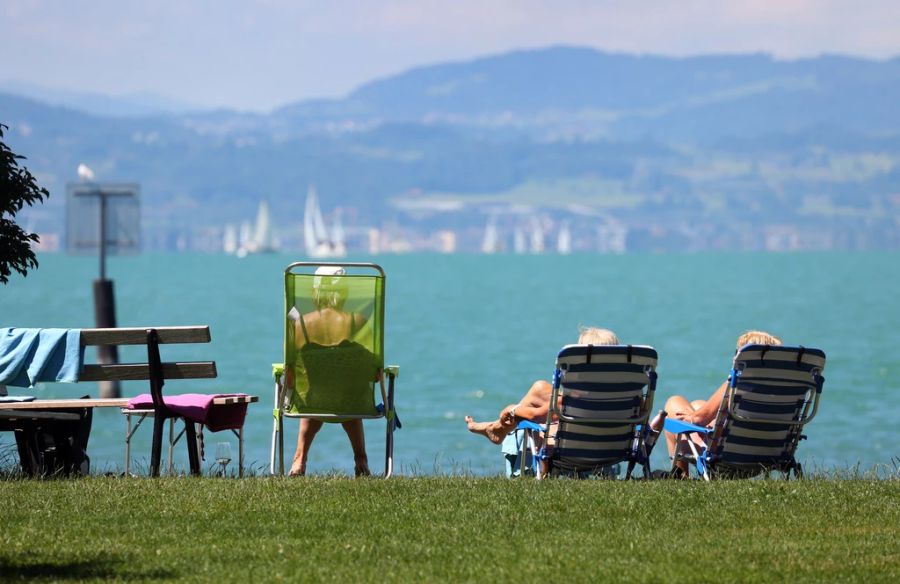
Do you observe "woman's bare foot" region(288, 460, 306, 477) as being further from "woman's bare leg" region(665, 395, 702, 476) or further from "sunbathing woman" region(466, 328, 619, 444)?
"woman's bare leg" region(665, 395, 702, 476)

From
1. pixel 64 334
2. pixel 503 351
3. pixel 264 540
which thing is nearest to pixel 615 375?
pixel 264 540

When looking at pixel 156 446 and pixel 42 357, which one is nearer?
pixel 156 446

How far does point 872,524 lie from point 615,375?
1870mm

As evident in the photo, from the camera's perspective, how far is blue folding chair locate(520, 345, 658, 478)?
8.35m

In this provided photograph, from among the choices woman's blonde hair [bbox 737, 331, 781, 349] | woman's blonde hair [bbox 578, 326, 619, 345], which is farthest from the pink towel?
woman's blonde hair [bbox 737, 331, 781, 349]

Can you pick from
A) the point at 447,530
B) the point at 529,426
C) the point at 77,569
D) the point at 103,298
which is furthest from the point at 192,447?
the point at 103,298

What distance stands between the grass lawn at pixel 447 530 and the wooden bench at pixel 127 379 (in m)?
0.44

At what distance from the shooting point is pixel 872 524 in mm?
6910

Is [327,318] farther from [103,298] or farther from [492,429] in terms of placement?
[103,298]

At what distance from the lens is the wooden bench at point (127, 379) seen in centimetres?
851

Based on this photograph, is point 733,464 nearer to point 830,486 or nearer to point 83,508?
point 830,486

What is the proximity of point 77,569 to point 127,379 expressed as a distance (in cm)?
292

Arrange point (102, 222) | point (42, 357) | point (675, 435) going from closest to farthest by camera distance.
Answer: point (42, 357) < point (675, 435) < point (102, 222)

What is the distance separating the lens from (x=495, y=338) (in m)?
55.4
